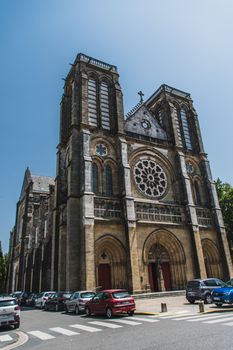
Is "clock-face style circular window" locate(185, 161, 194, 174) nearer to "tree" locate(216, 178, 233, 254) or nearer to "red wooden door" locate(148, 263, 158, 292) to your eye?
"tree" locate(216, 178, 233, 254)

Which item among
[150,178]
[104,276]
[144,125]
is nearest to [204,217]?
[150,178]

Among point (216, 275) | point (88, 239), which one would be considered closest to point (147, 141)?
point (88, 239)

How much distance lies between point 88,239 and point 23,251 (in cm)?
2239

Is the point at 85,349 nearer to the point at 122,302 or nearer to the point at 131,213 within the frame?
the point at 122,302

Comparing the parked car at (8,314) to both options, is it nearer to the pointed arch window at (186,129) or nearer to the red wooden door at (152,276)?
the red wooden door at (152,276)

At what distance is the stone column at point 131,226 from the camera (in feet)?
66.7

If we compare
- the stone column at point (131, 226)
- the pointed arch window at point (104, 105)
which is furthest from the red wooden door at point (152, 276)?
the pointed arch window at point (104, 105)

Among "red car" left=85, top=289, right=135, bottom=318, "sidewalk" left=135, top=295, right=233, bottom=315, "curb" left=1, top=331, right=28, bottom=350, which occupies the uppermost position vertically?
"red car" left=85, top=289, right=135, bottom=318

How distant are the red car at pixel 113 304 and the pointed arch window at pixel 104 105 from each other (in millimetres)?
17435

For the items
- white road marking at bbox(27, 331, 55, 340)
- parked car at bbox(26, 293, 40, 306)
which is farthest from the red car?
parked car at bbox(26, 293, 40, 306)

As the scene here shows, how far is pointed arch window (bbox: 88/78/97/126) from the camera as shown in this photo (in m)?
26.2

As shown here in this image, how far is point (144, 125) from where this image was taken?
29719 millimetres

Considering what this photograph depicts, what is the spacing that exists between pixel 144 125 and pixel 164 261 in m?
14.5

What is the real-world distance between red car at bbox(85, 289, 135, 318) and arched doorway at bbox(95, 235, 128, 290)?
27.9 feet
